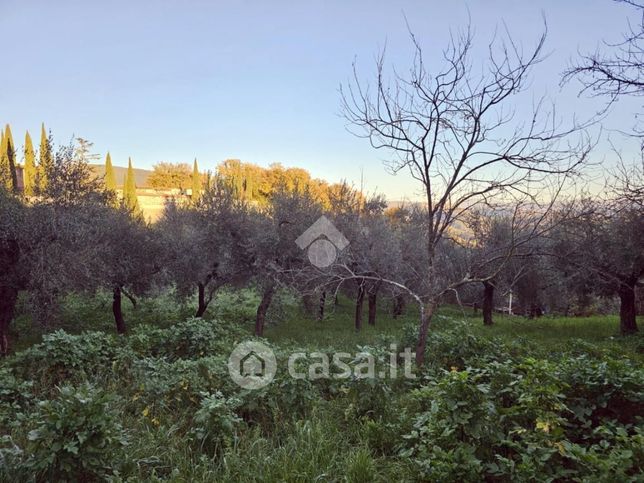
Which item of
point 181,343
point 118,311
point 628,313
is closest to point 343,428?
point 181,343

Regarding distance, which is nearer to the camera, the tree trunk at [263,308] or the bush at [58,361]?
the bush at [58,361]

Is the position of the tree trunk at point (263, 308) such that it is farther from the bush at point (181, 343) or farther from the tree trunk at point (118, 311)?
the bush at point (181, 343)

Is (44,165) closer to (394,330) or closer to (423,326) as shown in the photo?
(423,326)

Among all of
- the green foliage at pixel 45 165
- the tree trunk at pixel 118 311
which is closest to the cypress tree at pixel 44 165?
the green foliage at pixel 45 165

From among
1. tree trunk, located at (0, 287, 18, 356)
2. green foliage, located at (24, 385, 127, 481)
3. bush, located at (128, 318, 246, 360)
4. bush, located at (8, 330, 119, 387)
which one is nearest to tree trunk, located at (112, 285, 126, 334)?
tree trunk, located at (0, 287, 18, 356)

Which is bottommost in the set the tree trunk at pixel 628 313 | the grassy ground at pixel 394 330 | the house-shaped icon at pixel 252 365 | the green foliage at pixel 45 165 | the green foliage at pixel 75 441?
the grassy ground at pixel 394 330

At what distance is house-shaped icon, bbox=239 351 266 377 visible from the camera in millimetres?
4496

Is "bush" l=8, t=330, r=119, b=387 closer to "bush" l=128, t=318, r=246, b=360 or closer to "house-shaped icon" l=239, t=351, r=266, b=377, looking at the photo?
"bush" l=128, t=318, r=246, b=360

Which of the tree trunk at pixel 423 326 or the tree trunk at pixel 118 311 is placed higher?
the tree trunk at pixel 423 326

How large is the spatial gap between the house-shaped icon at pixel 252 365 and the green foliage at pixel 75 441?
1.86 m

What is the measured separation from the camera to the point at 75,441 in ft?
8.11

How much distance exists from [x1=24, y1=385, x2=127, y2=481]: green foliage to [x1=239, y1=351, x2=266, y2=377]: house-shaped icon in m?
1.86

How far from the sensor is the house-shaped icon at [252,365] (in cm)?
450

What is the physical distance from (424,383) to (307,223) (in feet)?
30.1
